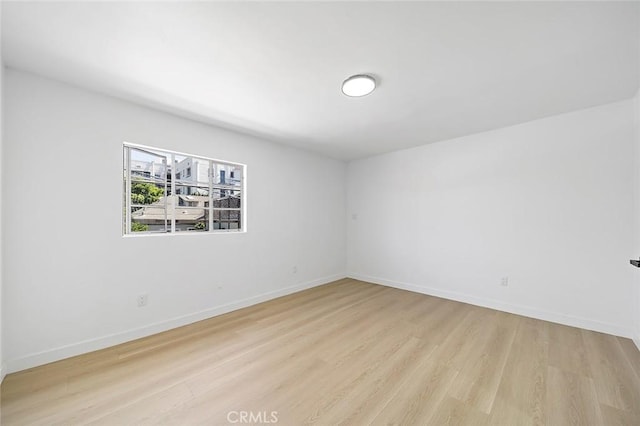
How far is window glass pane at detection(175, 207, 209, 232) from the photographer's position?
2.95m

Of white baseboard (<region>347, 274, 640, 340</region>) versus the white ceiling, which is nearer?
the white ceiling

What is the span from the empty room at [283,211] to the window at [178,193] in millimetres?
27

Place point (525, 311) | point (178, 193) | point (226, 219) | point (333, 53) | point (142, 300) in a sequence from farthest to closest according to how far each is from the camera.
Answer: point (226, 219), point (525, 311), point (178, 193), point (142, 300), point (333, 53)

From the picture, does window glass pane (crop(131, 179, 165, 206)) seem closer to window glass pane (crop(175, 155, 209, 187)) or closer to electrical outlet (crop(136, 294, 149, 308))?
window glass pane (crop(175, 155, 209, 187))

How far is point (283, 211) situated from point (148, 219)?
1.83 m

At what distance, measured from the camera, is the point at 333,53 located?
69.7 inches

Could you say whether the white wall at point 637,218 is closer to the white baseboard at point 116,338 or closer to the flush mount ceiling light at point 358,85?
the flush mount ceiling light at point 358,85

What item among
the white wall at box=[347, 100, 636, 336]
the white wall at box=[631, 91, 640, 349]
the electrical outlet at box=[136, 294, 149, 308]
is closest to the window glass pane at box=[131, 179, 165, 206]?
the electrical outlet at box=[136, 294, 149, 308]

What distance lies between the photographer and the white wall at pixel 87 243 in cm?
195

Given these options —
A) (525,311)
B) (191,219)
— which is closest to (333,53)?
(191,219)

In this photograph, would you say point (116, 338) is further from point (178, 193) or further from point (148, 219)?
point (178, 193)

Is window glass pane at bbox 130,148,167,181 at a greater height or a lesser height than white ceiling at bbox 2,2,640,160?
lesser

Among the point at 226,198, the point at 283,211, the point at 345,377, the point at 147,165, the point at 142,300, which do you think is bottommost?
the point at 345,377

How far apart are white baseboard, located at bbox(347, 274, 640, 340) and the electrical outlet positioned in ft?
12.0
